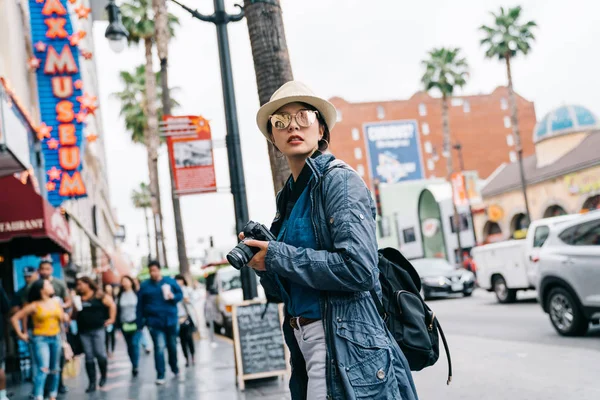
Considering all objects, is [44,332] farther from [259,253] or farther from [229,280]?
[229,280]

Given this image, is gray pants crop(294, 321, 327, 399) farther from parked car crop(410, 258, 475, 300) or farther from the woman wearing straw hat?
parked car crop(410, 258, 475, 300)

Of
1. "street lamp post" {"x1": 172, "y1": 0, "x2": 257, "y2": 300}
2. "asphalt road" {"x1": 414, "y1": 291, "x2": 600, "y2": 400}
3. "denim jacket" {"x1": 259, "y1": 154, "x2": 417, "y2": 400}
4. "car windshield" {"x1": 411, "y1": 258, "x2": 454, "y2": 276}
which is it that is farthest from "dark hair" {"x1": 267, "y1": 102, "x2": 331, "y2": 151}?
"car windshield" {"x1": 411, "y1": 258, "x2": 454, "y2": 276}

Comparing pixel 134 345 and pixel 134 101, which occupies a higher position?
pixel 134 101

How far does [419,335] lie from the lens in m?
2.57

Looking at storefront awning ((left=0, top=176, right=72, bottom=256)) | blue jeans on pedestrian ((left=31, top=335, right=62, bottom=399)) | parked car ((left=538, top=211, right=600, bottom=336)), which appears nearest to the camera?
blue jeans on pedestrian ((left=31, top=335, right=62, bottom=399))

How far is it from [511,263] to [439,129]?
7853 centimetres

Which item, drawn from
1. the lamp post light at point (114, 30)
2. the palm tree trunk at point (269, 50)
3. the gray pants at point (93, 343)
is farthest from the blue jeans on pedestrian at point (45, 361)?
the lamp post light at point (114, 30)

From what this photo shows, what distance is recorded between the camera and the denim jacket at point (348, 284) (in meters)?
2.29

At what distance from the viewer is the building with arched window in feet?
119

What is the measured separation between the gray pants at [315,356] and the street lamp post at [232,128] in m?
7.03

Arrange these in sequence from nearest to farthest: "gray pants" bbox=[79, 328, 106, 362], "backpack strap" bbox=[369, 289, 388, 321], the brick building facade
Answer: "backpack strap" bbox=[369, 289, 388, 321], "gray pants" bbox=[79, 328, 106, 362], the brick building facade

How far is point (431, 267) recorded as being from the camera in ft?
78.7

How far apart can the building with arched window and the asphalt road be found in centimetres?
2499

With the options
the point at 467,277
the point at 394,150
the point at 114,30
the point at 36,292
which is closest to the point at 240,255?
the point at 36,292
